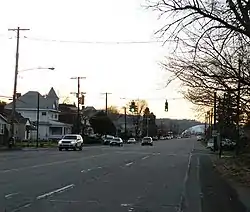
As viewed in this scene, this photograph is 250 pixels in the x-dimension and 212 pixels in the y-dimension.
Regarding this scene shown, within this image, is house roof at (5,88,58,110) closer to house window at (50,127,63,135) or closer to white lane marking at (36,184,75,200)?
house window at (50,127,63,135)

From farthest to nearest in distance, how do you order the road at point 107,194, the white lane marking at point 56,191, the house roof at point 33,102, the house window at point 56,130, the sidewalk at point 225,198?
the house window at point 56,130
the house roof at point 33,102
the white lane marking at point 56,191
the sidewalk at point 225,198
the road at point 107,194

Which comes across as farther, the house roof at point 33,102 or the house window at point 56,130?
the house window at point 56,130

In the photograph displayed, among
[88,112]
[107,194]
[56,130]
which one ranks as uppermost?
[88,112]

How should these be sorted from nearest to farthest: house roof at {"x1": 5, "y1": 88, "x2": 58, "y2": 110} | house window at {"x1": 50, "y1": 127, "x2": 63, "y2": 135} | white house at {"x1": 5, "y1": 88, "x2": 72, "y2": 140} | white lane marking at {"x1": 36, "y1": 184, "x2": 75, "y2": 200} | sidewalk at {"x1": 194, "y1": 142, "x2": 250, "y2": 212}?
sidewalk at {"x1": 194, "y1": 142, "x2": 250, "y2": 212}, white lane marking at {"x1": 36, "y1": 184, "x2": 75, "y2": 200}, white house at {"x1": 5, "y1": 88, "x2": 72, "y2": 140}, house roof at {"x1": 5, "y1": 88, "x2": 58, "y2": 110}, house window at {"x1": 50, "y1": 127, "x2": 63, "y2": 135}

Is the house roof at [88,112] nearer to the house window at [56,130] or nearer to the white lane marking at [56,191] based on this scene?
the house window at [56,130]

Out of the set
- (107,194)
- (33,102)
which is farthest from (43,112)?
(107,194)

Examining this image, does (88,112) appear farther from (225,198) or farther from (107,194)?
(107,194)

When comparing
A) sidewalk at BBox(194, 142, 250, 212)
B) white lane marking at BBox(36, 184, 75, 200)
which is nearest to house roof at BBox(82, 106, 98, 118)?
sidewalk at BBox(194, 142, 250, 212)

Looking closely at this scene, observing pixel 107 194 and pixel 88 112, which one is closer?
pixel 107 194

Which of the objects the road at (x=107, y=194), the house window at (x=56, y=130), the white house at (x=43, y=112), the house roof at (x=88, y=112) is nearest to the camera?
the road at (x=107, y=194)

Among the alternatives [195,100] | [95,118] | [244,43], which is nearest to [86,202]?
[244,43]

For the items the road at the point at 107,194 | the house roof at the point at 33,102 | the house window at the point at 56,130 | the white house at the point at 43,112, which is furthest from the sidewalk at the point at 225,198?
the house window at the point at 56,130

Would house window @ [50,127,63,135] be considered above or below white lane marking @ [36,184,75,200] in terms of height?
above

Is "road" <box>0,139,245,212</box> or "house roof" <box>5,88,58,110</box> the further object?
"house roof" <box>5,88,58,110</box>
